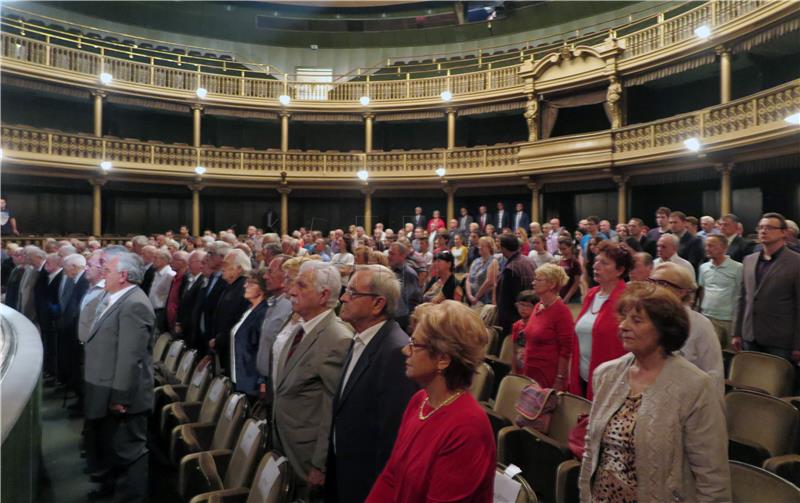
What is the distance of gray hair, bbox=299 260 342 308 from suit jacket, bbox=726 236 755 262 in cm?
521

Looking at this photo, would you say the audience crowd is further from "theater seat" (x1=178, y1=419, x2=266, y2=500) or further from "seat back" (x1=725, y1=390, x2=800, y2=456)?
"seat back" (x1=725, y1=390, x2=800, y2=456)

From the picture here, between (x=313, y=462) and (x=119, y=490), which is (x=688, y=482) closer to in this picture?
(x=313, y=462)

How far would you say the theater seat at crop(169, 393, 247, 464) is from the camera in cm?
322

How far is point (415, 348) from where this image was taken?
183 centimetres

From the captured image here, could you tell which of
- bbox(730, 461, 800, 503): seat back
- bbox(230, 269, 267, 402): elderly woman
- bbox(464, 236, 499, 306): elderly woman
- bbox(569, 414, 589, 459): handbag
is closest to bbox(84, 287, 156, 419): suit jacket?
bbox(230, 269, 267, 402): elderly woman

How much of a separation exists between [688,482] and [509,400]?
1728 mm

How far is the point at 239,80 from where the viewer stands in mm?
18531

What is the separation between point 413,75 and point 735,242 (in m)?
16.6

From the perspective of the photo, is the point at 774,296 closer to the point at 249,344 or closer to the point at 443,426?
the point at 443,426

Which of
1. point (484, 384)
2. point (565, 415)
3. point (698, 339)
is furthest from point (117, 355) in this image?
point (698, 339)

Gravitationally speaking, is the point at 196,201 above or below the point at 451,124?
below

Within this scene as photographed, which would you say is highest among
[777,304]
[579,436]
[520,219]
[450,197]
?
[450,197]

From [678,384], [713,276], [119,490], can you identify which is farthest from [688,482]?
[713,276]

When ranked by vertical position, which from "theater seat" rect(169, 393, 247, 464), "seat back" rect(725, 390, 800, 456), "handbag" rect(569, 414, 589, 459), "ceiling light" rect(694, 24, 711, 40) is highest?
"ceiling light" rect(694, 24, 711, 40)
